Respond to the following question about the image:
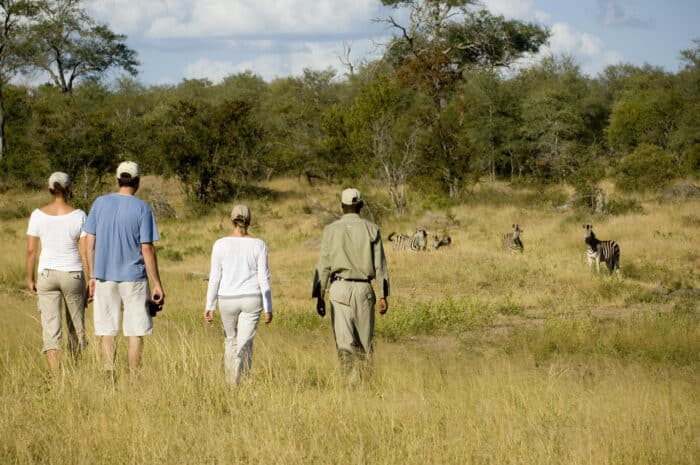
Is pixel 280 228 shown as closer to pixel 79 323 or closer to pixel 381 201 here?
pixel 381 201

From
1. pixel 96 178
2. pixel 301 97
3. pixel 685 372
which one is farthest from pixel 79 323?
pixel 301 97

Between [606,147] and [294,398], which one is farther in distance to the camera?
[606,147]

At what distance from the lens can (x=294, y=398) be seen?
5.68 metres

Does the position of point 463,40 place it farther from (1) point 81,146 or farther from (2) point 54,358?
(2) point 54,358

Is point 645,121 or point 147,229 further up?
point 645,121

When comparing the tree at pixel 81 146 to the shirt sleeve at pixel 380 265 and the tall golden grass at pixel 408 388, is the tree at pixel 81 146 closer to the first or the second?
the tall golden grass at pixel 408 388

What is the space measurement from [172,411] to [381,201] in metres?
25.5

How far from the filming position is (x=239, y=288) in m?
6.47

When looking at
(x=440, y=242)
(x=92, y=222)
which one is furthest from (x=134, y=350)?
(x=440, y=242)

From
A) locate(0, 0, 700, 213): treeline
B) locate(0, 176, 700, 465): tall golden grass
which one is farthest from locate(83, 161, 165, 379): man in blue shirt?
locate(0, 0, 700, 213): treeline

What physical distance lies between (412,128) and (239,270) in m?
27.0

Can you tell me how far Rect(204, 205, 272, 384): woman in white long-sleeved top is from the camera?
21.3 feet

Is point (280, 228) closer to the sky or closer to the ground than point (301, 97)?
closer to the ground

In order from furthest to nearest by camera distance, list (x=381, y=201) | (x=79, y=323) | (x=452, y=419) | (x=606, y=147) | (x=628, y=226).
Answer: (x=606, y=147), (x=381, y=201), (x=628, y=226), (x=79, y=323), (x=452, y=419)
